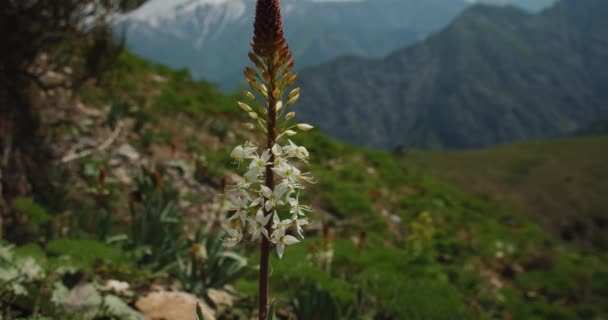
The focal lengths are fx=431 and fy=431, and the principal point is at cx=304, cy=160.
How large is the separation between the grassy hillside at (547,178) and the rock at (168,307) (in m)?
67.9

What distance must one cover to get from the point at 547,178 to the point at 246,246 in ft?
310

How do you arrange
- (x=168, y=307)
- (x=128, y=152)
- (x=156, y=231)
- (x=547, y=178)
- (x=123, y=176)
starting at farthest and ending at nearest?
(x=547, y=178) → (x=128, y=152) → (x=123, y=176) → (x=156, y=231) → (x=168, y=307)

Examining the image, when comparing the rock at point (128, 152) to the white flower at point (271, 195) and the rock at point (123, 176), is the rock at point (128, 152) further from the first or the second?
the white flower at point (271, 195)

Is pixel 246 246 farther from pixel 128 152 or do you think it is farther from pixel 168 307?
pixel 128 152

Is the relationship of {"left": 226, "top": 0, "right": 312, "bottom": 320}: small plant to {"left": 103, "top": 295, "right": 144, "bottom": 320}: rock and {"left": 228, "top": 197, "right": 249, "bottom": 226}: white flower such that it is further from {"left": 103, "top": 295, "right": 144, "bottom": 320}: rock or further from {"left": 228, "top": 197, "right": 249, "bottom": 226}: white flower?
{"left": 103, "top": 295, "right": 144, "bottom": 320}: rock

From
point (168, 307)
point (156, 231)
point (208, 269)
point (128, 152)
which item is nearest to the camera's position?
point (168, 307)

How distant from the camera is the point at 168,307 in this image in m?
3.56

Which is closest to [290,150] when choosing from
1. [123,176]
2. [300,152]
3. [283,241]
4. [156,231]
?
[300,152]

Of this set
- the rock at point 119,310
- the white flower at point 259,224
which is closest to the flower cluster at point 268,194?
the white flower at point 259,224

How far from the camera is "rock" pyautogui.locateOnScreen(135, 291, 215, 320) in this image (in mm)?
3467

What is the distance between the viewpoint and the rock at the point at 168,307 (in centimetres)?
347

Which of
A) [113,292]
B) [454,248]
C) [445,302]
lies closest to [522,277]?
[454,248]

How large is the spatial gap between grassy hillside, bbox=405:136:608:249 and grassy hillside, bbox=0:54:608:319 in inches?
2303

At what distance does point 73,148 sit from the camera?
694 cm
